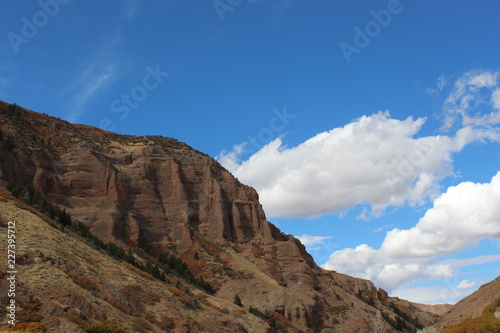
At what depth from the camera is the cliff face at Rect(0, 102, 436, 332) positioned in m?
59.6

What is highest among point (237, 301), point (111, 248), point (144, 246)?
point (144, 246)

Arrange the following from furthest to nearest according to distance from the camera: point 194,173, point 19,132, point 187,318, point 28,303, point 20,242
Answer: point 194,173 < point 19,132 < point 187,318 < point 20,242 < point 28,303

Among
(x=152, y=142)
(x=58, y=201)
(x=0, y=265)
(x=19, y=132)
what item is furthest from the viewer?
(x=152, y=142)

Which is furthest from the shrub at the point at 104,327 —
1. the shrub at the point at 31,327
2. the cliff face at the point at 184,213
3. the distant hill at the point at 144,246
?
the cliff face at the point at 184,213

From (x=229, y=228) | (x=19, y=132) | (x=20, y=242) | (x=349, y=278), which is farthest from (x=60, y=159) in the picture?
(x=349, y=278)

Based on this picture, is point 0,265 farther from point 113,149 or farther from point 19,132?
point 113,149

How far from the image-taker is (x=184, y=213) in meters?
71.9

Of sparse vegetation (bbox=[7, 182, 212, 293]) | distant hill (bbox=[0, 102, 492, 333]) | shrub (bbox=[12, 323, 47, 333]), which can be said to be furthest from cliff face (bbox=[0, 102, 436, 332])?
shrub (bbox=[12, 323, 47, 333])

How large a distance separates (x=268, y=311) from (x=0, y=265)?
112ft

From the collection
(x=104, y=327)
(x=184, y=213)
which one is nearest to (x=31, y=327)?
(x=104, y=327)

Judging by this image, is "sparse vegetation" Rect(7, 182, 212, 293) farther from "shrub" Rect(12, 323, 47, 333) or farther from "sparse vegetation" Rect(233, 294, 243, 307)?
"shrub" Rect(12, 323, 47, 333)

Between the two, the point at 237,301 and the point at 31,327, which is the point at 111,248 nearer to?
the point at 237,301

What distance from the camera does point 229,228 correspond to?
73812 millimetres

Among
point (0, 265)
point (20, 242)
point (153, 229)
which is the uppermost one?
point (153, 229)
